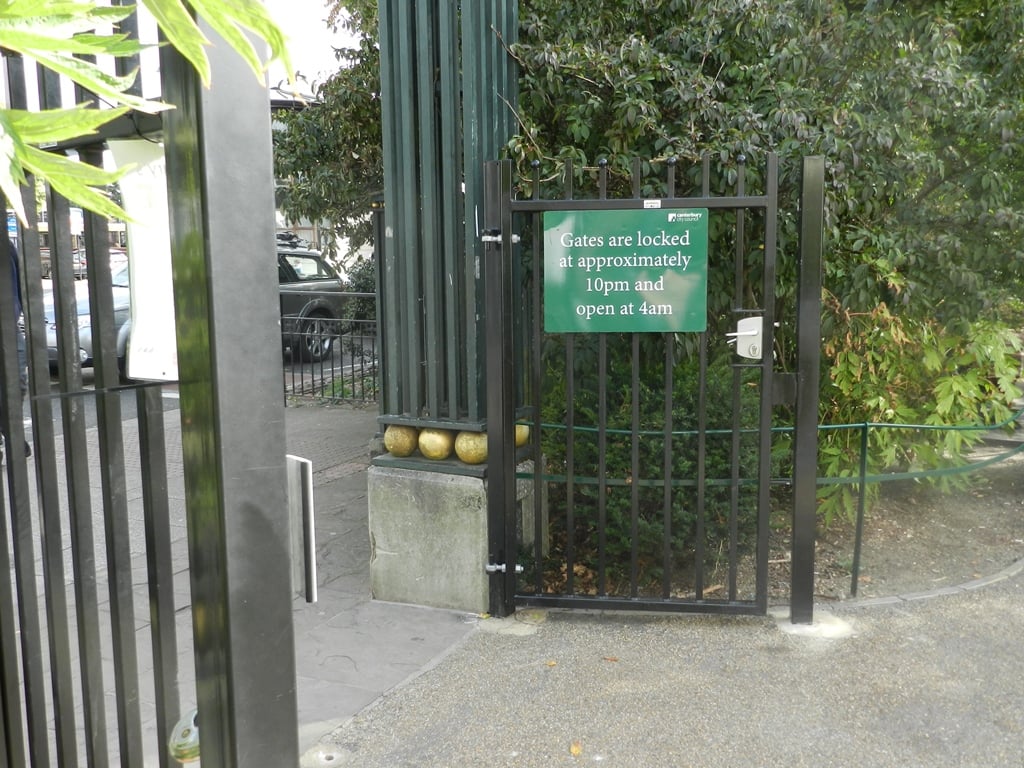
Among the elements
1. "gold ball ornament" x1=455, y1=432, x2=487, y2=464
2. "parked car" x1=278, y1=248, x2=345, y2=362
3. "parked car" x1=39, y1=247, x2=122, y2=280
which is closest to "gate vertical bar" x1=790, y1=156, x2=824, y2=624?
"gold ball ornament" x1=455, y1=432, x2=487, y2=464

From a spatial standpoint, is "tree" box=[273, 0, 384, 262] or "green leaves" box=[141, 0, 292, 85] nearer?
"green leaves" box=[141, 0, 292, 85]

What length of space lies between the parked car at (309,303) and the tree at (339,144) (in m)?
3.36

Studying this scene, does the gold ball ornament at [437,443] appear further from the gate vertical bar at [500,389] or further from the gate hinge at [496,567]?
the gate hinge at [496,567]

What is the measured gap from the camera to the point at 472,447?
5.01 metres

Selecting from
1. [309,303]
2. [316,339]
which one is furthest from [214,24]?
[309,303]

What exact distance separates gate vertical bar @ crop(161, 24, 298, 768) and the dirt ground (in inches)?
153

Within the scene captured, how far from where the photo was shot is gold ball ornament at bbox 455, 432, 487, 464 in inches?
197

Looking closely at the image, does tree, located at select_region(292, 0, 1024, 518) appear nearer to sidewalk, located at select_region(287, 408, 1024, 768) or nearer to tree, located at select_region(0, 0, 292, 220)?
sidewalk, located at select_region(287, 408, 1024, 768)

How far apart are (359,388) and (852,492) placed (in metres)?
7.31

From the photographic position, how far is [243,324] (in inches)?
71.0

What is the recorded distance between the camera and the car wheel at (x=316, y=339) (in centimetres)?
1189

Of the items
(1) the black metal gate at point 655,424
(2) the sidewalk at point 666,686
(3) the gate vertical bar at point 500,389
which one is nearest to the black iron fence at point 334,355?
(1) the black metal gate at point 655,424

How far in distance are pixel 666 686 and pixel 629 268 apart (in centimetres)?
189

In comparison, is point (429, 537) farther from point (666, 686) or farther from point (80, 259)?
point (80, 259)
